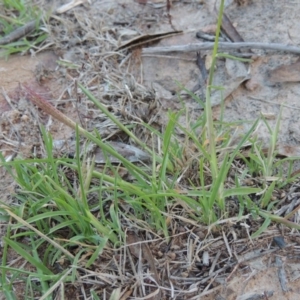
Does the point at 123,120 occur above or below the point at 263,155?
above

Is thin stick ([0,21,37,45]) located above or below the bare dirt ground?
above

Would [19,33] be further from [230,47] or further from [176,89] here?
[230,47]

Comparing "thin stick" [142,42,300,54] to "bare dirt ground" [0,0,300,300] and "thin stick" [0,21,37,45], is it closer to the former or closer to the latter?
"bare dirt ground" [0,0,300,300]

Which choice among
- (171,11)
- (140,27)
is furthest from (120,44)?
(171,11)

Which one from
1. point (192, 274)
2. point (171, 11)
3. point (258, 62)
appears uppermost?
point (171, 11)

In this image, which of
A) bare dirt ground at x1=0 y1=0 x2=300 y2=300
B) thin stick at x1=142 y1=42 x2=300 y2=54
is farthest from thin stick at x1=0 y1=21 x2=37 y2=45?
thin stick at x1=142 y1=42 x2=300 y2=54

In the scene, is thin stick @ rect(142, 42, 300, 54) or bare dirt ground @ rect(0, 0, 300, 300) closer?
bare dirt ground @ rect(0, 0, 300, 300)

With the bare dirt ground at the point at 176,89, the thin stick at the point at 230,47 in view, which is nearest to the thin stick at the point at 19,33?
the bare dirt ground at the point at 176,89

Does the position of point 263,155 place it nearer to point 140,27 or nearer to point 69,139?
point 69,139

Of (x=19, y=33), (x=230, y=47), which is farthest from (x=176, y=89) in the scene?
(x=19, y=33)
